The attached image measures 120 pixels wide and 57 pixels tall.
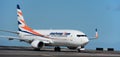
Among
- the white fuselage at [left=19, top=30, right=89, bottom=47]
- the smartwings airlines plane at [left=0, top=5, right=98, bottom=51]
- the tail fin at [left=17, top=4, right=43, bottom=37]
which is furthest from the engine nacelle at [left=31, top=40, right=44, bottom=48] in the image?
the tail fin at [left=17, top=4, right=43, bottom=37]

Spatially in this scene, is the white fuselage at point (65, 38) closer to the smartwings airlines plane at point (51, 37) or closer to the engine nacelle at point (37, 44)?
the smartwings airlines plane at point (51, 37)

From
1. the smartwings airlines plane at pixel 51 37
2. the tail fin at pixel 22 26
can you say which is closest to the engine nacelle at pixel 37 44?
the smartwings airlines plane at pixel 51 37

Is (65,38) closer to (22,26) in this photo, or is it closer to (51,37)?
(51,37)

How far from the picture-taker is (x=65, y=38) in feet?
200

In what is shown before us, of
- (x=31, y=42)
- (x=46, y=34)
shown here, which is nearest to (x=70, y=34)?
(x=46, y=34)

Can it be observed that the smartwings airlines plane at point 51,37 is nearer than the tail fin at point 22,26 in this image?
Yes

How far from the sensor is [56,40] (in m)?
62.6

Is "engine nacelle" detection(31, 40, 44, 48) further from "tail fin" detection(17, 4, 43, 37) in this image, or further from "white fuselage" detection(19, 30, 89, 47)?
"tail fin" detection(17, 4, 43, 37)

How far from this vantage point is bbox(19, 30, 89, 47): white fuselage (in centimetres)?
5980

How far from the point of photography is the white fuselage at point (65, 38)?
59797 millimetres

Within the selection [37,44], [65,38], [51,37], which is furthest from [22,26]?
[65,38]

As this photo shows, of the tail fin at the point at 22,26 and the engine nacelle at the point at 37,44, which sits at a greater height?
the tail fin at the point at 22,26

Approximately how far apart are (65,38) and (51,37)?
3719 mm

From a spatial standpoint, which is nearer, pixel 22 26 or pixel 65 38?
pixel 65 38
